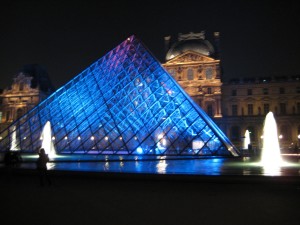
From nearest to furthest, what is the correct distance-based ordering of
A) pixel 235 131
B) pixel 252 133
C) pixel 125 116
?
pixel 125 116 < pixel 252 133 < pixel 235 131

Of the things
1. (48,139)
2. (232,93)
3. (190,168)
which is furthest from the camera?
(232,93)

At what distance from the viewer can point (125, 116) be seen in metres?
18.3

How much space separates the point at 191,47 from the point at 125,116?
116 feet

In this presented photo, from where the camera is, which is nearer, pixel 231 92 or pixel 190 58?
pixel 190 58

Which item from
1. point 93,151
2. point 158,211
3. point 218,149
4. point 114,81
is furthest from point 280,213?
point 114,81

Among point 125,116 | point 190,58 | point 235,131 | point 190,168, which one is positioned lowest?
point 190,168

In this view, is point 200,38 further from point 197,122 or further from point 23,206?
point 23,206

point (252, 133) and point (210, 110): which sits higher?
point (210, 110)

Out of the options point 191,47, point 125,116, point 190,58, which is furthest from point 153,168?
point 191,47

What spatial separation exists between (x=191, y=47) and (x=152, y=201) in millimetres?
47350

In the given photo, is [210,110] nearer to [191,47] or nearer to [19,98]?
[191,47]

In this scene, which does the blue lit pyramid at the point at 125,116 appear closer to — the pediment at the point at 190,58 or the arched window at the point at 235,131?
the pediment at the point at 190,58

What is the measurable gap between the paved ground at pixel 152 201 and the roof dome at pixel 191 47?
43892 mm

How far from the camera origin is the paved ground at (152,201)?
455 cm
